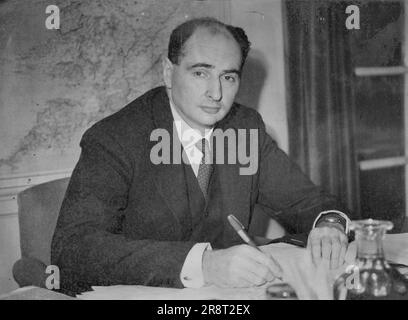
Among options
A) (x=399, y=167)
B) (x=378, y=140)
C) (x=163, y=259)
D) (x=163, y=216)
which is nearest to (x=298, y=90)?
(x=378, y=140)

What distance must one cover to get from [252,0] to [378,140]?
0.73 meters

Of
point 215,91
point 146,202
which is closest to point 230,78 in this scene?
point 215,91

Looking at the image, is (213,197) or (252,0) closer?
(213,197)

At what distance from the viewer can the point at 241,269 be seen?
936 millimetres

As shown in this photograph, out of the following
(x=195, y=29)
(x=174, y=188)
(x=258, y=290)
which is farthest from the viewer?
(x=195, y=29)

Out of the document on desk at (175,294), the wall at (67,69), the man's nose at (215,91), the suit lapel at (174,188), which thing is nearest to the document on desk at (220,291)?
the document on desk at (175,294)

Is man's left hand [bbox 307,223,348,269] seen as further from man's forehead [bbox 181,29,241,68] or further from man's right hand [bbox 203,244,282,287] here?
man's forehead [bbox 181,29,241,68]

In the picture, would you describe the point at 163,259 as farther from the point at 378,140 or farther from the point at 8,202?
the point at 378,140

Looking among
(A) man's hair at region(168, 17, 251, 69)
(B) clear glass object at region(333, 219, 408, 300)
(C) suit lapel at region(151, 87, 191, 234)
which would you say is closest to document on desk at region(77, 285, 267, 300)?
(B) clear glass object at region(333, 219, 408, 300)

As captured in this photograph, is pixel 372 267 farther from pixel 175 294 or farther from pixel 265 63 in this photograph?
pixel 265 63

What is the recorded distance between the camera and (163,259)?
3.26ft

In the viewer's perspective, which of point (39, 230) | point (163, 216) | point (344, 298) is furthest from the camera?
point (39, 230)

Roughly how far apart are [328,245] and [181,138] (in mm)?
493
